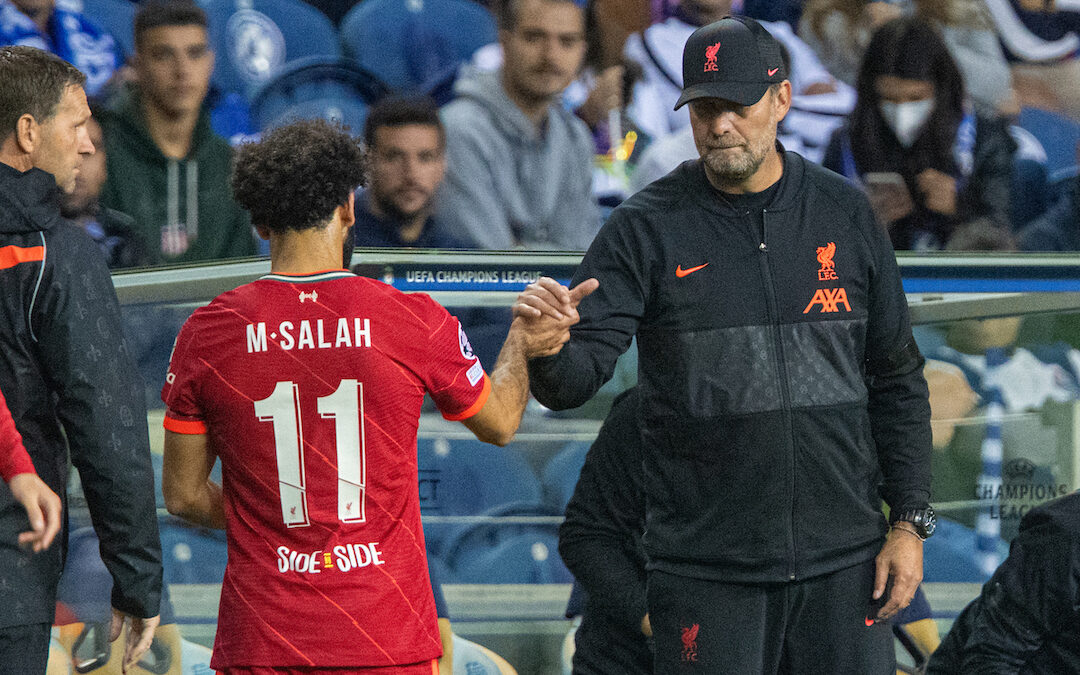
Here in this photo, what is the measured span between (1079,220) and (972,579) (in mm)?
1135

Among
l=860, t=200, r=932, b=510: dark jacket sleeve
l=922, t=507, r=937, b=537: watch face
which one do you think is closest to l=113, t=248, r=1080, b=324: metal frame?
l=860, t=200, r=932, b=510: dark jacket sleeve

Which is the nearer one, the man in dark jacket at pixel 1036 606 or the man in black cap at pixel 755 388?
the man in black cap at pixel 755 388

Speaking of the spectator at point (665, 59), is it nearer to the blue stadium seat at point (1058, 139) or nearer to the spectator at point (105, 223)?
the blue stadium seat at point (1058, 139)

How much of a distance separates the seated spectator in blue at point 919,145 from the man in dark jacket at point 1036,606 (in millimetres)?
1188

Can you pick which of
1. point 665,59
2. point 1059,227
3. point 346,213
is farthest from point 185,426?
point 1059,227

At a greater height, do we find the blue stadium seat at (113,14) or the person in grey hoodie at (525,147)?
the blue stadium seat at (113,14)

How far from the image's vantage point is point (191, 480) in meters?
2.21

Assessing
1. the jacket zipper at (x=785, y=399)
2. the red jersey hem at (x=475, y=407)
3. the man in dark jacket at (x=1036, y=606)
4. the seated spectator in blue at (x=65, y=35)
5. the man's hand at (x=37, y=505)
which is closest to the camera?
the man's hand at (x=37, y=505)

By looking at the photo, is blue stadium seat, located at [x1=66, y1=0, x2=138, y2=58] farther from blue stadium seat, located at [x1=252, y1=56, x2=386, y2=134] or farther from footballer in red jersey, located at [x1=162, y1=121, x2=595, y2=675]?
footballer in red jersey, located at [x1=162, y1=121, x2=595, y2=675]

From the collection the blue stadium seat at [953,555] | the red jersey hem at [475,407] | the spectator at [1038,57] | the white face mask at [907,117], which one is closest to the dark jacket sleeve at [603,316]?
the red jersey hem at [475,407]

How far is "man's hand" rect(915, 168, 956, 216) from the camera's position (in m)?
3.75

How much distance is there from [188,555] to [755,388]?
186cm

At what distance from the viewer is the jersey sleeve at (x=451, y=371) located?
7.05 ft

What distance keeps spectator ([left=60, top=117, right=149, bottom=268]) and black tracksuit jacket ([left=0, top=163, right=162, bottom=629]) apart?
110 centimetres
